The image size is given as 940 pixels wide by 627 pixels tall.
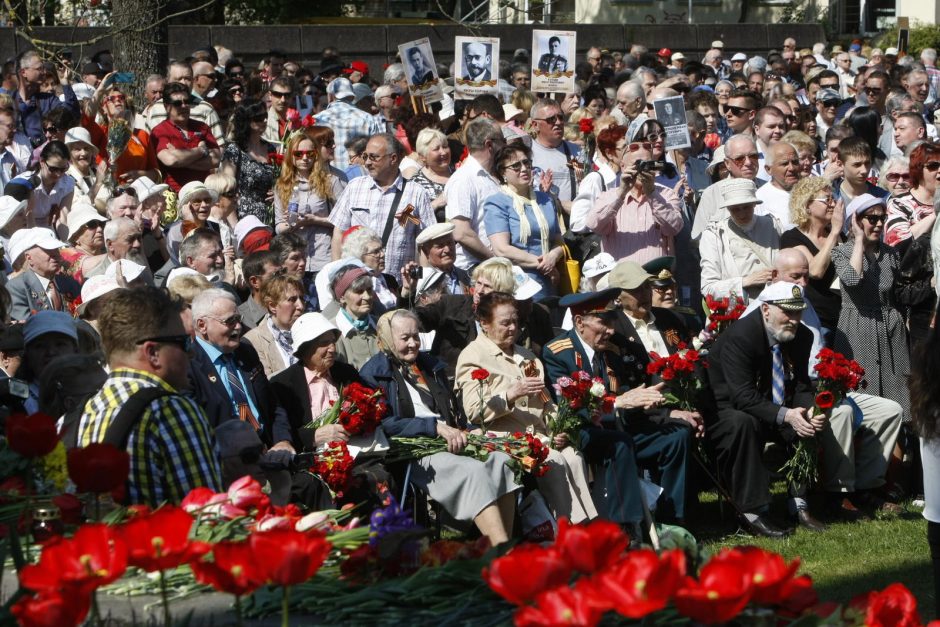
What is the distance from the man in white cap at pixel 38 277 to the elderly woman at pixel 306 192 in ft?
6.87

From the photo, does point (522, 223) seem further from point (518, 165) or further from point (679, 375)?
point (679, 375)

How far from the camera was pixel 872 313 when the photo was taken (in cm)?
909

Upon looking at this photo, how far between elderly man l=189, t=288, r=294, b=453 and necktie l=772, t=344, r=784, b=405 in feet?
10.6

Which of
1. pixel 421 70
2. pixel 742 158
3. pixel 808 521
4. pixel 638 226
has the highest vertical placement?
pixel 421 70

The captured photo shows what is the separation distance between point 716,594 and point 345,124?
10771 mm

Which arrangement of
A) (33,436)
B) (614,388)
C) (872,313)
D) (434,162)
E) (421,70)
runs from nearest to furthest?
(33,436) < (614,388) < (872,313) < (434,162) < (421,70)

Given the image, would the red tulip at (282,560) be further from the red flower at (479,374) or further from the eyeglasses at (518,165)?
the eyeglasses at (518,165)

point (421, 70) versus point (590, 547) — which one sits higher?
point (421, 70)

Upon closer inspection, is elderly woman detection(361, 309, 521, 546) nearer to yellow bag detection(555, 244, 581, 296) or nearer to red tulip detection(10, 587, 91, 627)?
yellow bag detection(555, 244, 581, 296)

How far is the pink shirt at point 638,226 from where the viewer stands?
9.84m

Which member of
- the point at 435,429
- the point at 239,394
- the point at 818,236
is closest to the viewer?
the point at 239,394

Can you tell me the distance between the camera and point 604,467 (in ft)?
25.3

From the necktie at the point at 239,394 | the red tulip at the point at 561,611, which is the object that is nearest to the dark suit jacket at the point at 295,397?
the necktie at the point at 239,394

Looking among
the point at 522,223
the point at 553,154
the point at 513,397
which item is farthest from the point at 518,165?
the point at 513,397
